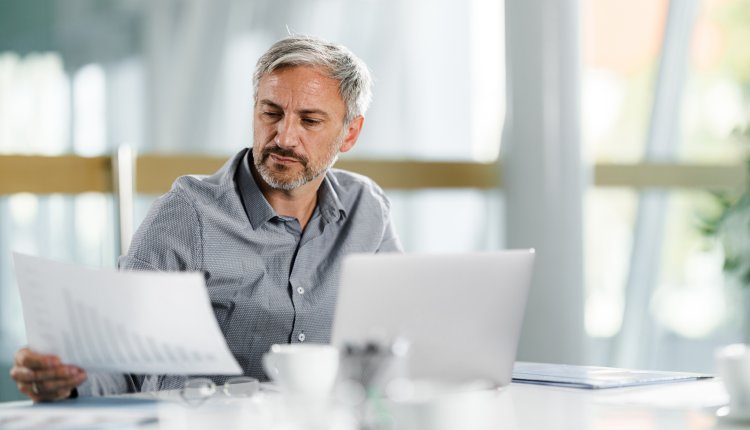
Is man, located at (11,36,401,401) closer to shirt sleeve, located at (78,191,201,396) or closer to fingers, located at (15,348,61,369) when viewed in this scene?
shirt sleeve, located at (78,191,201,396)

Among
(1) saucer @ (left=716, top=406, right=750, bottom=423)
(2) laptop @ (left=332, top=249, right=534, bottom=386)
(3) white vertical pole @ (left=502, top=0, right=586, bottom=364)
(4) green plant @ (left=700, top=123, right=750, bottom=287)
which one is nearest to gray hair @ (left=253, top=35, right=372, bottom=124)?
(2) laptop @ (left=332, top=249, right=534, bottom=386)

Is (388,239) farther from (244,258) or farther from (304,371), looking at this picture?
(304,371)

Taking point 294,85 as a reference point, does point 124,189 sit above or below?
below

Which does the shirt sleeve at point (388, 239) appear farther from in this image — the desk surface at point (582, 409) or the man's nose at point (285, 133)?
the desk surface at point (582, 409)

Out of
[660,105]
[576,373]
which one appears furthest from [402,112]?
[576,373]

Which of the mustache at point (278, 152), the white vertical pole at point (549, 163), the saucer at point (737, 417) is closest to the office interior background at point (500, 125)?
the white vertical pole at point (549, 163)

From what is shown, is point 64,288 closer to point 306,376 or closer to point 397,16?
point 306,376

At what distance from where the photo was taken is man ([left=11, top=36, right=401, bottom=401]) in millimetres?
2197

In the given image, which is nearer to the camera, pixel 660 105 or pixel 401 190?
pixel 401 190

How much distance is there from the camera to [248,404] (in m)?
1.62

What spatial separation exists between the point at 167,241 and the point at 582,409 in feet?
3.22

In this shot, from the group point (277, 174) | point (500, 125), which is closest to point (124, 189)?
point (277, 174)

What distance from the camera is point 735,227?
4.75 metres

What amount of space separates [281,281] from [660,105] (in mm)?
3058
